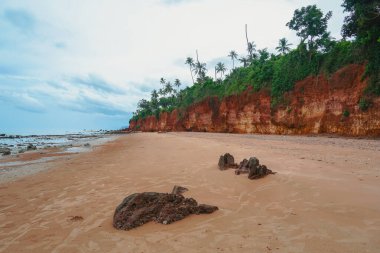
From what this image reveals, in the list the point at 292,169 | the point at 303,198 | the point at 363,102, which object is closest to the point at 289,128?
the point at 363,102

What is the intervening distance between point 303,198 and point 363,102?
2010 cm

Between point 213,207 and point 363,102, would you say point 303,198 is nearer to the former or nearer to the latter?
point 213,207

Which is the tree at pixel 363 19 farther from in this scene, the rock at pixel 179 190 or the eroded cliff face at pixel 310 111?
the rock at pixel 179 190

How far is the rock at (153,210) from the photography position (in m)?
4.24

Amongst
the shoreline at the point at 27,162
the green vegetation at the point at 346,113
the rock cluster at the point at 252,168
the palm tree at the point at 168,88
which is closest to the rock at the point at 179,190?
the rock cluster at the point at 252,168

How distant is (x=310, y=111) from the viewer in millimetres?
26188

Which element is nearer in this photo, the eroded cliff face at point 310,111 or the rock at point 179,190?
the rock at point 179,190

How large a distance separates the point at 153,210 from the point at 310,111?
26.0 m

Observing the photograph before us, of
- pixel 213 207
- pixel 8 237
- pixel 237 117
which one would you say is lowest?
pixel 8 237

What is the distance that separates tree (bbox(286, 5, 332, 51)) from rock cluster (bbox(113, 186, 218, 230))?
29176mm

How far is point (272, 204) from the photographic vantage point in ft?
15.6

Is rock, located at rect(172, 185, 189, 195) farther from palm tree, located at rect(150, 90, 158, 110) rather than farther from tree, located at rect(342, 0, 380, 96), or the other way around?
palm tree, located at rect(150, 90, 158, 110)

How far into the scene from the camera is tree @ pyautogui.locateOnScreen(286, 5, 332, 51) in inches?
1048

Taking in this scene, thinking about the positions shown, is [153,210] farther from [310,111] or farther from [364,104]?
[310,111]
